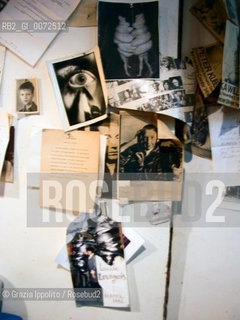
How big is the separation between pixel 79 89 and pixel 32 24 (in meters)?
0.21

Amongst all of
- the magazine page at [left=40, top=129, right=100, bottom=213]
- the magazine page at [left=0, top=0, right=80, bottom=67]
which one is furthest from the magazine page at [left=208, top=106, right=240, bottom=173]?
the magazine page at [left=0, top=0, right=80, bottom=67]

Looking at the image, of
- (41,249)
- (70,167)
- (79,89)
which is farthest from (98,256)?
(79,89)

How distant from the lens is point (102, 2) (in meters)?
0.62

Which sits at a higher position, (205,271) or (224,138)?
(224,138)

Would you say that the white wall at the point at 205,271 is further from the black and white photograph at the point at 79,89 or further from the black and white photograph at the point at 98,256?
the black and white photograph at the point at 79,89

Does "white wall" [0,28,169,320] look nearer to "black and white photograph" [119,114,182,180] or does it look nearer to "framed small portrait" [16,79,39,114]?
"framed small portrait" [16,79,39,114]

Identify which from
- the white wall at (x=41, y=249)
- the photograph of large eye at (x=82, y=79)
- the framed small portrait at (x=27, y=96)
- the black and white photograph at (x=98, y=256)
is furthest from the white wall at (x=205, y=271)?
the framed small portrait at (x=27, y=96)

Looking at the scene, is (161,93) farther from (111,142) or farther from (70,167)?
(70,167)

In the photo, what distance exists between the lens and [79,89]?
65 centimetres

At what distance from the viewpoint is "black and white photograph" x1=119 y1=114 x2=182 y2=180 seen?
0.65 m

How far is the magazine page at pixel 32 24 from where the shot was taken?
0.63m

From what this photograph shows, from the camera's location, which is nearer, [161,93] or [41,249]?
[161,93]

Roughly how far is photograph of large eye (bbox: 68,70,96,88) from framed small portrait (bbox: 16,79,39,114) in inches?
4.0

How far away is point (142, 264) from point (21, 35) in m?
0.71
